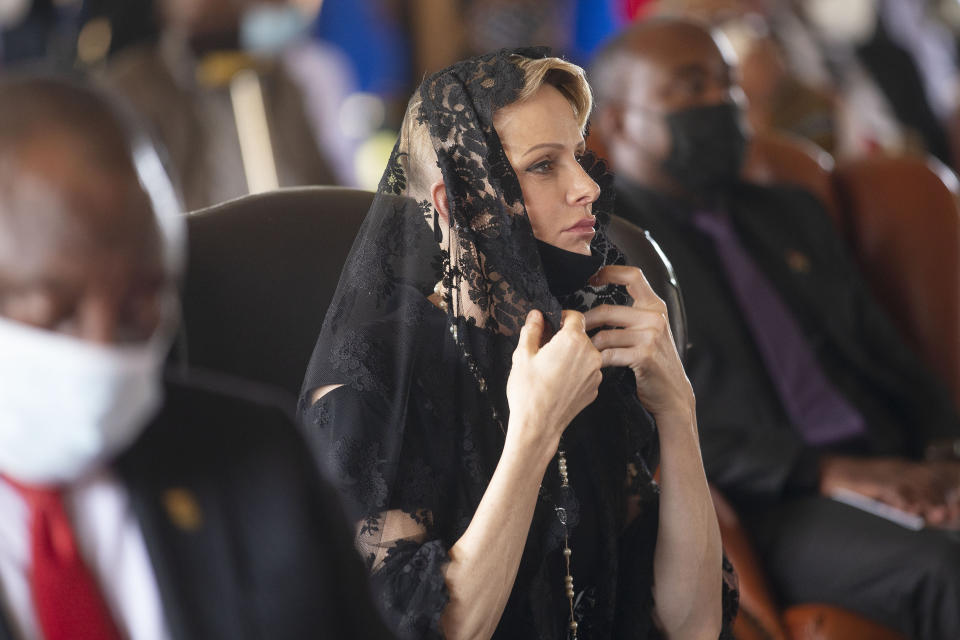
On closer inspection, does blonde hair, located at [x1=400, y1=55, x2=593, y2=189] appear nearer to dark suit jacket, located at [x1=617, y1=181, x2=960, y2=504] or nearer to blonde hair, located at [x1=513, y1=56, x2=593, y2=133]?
blonde hair, located at [x1=513, y1=56, x2=593, y2=133]

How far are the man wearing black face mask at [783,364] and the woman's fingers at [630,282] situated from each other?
0.59 m

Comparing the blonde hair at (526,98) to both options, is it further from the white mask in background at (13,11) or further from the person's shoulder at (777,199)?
the white mask in background at (13,11)

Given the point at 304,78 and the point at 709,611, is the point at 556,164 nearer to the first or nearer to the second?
the point at 709,611

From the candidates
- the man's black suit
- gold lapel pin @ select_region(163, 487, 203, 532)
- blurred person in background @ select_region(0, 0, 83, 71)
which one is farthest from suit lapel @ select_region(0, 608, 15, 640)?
blurred person in background @ select_region(0, 0, 83, 71)

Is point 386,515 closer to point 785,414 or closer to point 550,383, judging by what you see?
point 550,383

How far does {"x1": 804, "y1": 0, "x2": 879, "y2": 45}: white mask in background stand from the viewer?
242 inches

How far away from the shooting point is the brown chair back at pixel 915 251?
96.3 inches

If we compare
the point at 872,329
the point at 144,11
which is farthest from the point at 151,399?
the point at 144,11

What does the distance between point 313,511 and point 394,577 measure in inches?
15.0

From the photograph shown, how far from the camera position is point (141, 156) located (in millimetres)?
743

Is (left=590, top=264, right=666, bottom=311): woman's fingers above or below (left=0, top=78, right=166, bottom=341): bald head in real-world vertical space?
below

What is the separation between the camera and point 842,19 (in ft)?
20.4

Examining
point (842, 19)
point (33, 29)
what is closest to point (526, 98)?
point (33, 29)

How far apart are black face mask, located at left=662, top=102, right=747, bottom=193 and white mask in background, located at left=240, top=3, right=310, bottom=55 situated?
5.36ft
